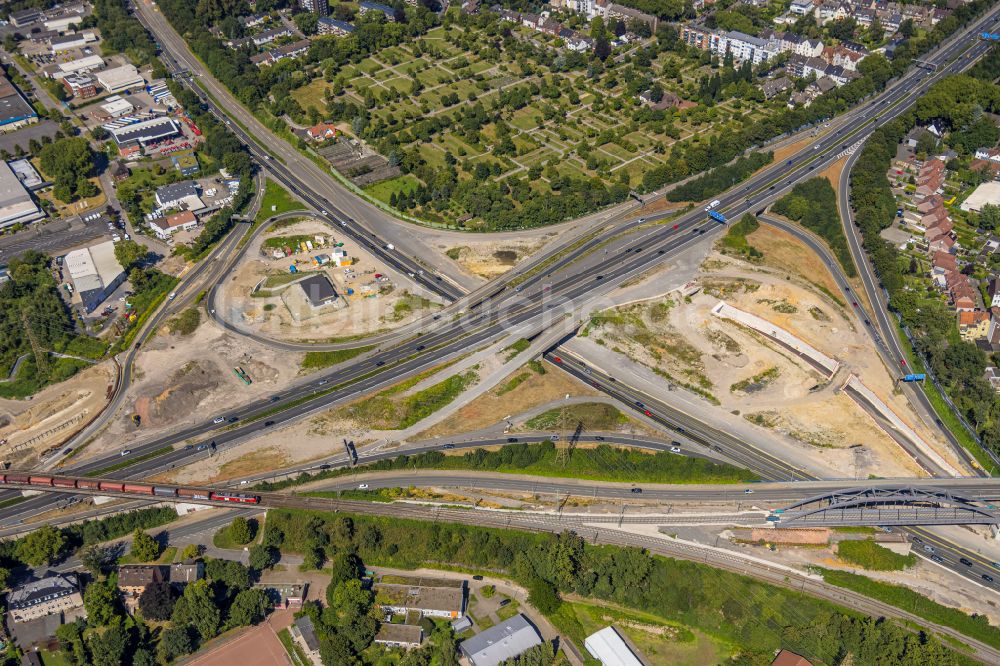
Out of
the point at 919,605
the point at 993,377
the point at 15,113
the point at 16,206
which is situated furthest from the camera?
the point at 15,113

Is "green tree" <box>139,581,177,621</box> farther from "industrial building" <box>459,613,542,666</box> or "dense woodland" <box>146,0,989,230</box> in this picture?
"dense woodland" <box>146,0,989,230</box>

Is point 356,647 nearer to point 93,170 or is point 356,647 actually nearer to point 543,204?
point 543,204

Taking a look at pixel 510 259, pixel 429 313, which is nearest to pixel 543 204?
pixel 510 259

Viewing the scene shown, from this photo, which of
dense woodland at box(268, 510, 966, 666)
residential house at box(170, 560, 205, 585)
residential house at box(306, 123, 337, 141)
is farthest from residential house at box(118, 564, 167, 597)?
residential house at box(306, 123, 337, 141)

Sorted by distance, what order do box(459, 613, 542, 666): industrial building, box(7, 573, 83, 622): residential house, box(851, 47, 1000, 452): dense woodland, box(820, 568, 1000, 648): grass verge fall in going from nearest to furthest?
box(459, 613, 542, 666): industrial building, box(820, 568, 1000, 648): grass verge, box(7, 573, 83, 622): residential house, box(851, 47, 1000, 452): dense woodland

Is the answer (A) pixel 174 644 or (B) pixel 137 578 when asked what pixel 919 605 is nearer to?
(A) pixel 174 644

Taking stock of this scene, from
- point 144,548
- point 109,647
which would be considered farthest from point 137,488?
point 109,647

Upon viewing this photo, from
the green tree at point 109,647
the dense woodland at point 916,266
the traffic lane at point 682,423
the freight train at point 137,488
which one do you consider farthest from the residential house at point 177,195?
the dense woodland at point 916,266
